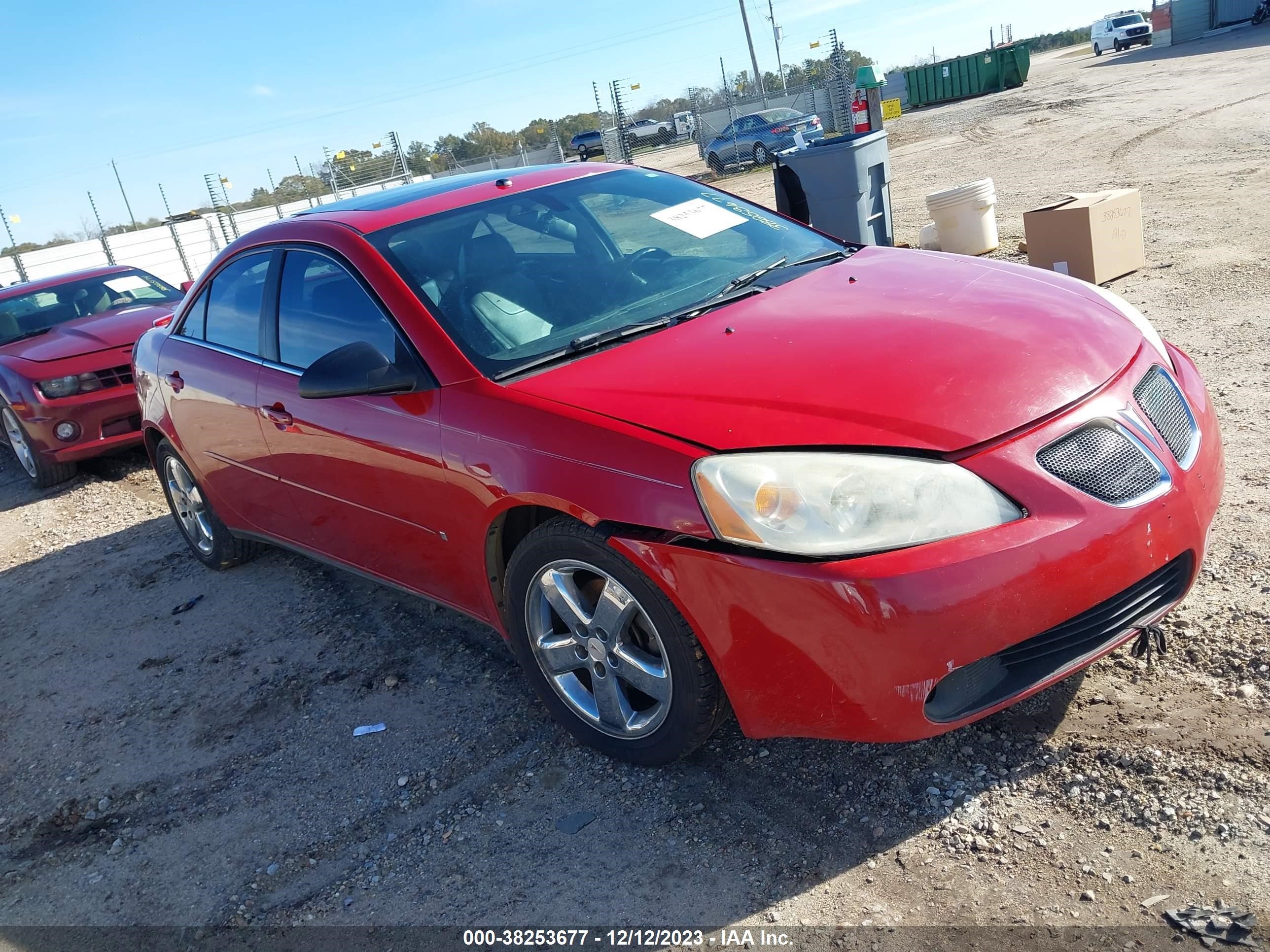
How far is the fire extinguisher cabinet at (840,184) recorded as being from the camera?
7.47m

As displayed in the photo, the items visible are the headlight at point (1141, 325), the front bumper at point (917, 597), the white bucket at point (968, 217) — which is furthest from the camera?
the white bucket at point (968, 217)

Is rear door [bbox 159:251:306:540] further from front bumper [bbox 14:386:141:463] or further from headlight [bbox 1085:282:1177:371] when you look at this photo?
front bumper [bbox 14:386:141:463]

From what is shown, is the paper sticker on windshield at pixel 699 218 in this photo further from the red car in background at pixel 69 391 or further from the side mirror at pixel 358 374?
the red car in background at pixel 69 391

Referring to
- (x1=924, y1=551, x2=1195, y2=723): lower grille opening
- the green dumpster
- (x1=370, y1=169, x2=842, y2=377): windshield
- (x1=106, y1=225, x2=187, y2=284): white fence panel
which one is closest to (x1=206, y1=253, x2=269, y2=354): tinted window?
(x1=370, y1=169, x2=842, y2=377): windshield

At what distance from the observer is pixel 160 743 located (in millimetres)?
3648

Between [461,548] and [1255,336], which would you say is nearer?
[461,548]

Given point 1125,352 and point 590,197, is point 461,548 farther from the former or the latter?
point 1125,352

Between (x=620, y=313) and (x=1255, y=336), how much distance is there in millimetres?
4210

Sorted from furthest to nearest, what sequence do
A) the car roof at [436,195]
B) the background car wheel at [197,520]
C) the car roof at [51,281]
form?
the car roof at [51,281] < the background car wheel at [197,520] < the car roof at [436,195]

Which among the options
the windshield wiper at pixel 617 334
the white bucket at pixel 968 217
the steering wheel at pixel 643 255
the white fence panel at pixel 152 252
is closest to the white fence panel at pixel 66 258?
the white fence panel at pixel 152 252

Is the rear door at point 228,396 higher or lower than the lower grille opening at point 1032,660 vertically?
higher

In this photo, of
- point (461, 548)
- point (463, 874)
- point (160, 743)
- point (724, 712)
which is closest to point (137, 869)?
point (160, 743)

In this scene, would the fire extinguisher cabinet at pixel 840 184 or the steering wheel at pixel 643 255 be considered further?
the fire extinguisher cabinet at pixel 840 184

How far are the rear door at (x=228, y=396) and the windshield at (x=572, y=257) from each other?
3.22 ft
